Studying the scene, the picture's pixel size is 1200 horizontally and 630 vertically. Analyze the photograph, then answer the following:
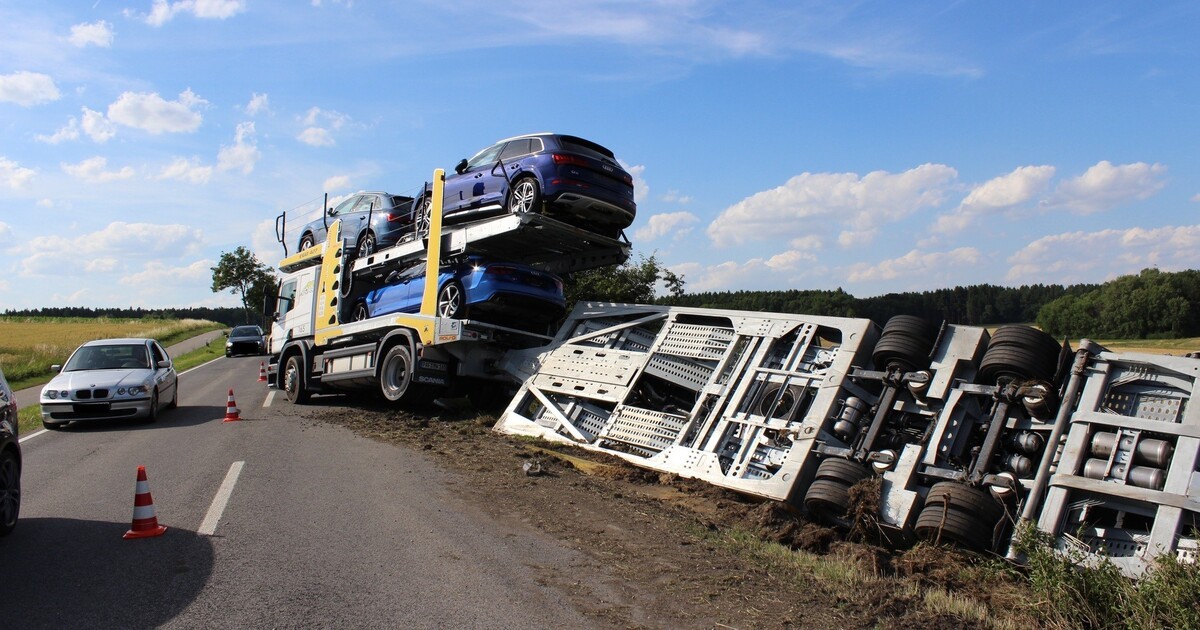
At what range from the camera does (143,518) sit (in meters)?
5.87

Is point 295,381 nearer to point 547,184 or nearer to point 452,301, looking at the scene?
point 452,301

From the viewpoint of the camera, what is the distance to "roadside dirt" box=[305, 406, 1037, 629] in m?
4.55

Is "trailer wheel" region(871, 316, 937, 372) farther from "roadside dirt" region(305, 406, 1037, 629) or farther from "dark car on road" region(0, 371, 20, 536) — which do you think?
"dark car on road" region(0, 371, 20, 536)

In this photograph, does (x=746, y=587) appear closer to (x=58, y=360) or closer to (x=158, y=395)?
(x=158, y=395)

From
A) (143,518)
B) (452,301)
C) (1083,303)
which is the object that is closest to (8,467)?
(143,518)

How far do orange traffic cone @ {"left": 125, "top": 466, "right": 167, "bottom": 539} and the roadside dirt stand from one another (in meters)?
2.55

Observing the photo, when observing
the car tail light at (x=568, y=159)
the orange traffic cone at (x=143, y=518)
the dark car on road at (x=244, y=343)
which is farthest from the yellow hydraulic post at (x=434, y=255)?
the dark car on road at (x=244, y=343)

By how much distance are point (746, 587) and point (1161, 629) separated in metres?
2.16

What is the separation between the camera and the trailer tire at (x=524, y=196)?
11.1m

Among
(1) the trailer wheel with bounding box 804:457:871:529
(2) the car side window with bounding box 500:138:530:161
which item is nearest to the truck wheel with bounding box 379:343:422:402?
(2) the car side window with bounding box 500:138:530:161

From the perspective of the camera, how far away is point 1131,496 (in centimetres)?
529

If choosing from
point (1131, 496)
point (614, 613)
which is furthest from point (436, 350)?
point (1131, 496)

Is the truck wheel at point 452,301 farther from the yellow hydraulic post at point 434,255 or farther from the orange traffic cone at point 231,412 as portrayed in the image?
the orange traffic cone at point 231,412

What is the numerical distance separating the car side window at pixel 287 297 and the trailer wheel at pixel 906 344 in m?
13.3
